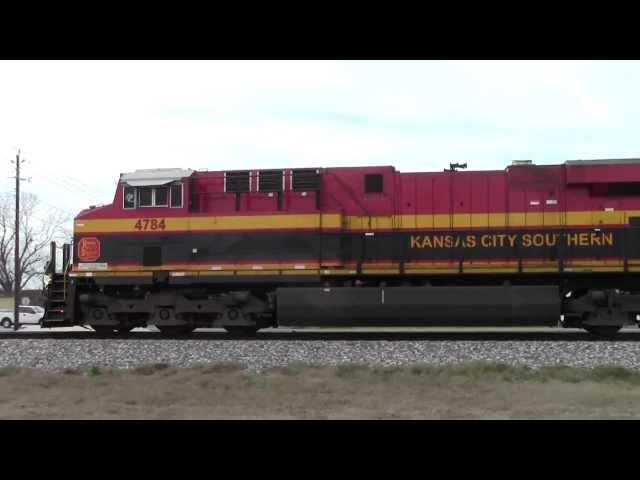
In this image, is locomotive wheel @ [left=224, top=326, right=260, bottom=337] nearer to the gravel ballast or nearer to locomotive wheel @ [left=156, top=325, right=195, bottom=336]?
locomotive wheel @ [left=156, top=325, right=195, bottom=336]

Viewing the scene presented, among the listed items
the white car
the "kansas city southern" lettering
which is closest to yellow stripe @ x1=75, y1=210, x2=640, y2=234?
the "kansas city southern" lettering

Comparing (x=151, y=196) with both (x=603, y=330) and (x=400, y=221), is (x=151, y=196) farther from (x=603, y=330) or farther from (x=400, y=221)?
(x=603, y=330)

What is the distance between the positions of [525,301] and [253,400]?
288 inches

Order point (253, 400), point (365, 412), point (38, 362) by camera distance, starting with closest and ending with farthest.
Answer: point (365, 412) < point (253, 400) < point (38, 362)

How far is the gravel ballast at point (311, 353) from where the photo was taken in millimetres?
10758

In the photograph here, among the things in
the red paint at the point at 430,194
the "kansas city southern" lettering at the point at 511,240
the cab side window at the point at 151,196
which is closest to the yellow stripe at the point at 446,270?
the "kansas city southern" lettering at the point at 511,240

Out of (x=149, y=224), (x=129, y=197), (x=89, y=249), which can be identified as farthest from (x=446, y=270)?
(x=89, y=249)

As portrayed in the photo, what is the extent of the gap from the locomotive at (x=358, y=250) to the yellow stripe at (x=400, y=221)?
0.08 feet

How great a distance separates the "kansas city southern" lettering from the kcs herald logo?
769 cm

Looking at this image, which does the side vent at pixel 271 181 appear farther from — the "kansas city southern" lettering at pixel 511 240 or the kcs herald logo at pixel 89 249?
the kcs herald logo at pixel 89 249

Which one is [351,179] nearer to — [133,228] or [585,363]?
[133,228]

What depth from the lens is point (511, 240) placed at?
14.1 meters

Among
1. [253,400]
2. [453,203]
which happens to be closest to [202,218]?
[453,203]

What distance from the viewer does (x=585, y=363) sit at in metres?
10.5
